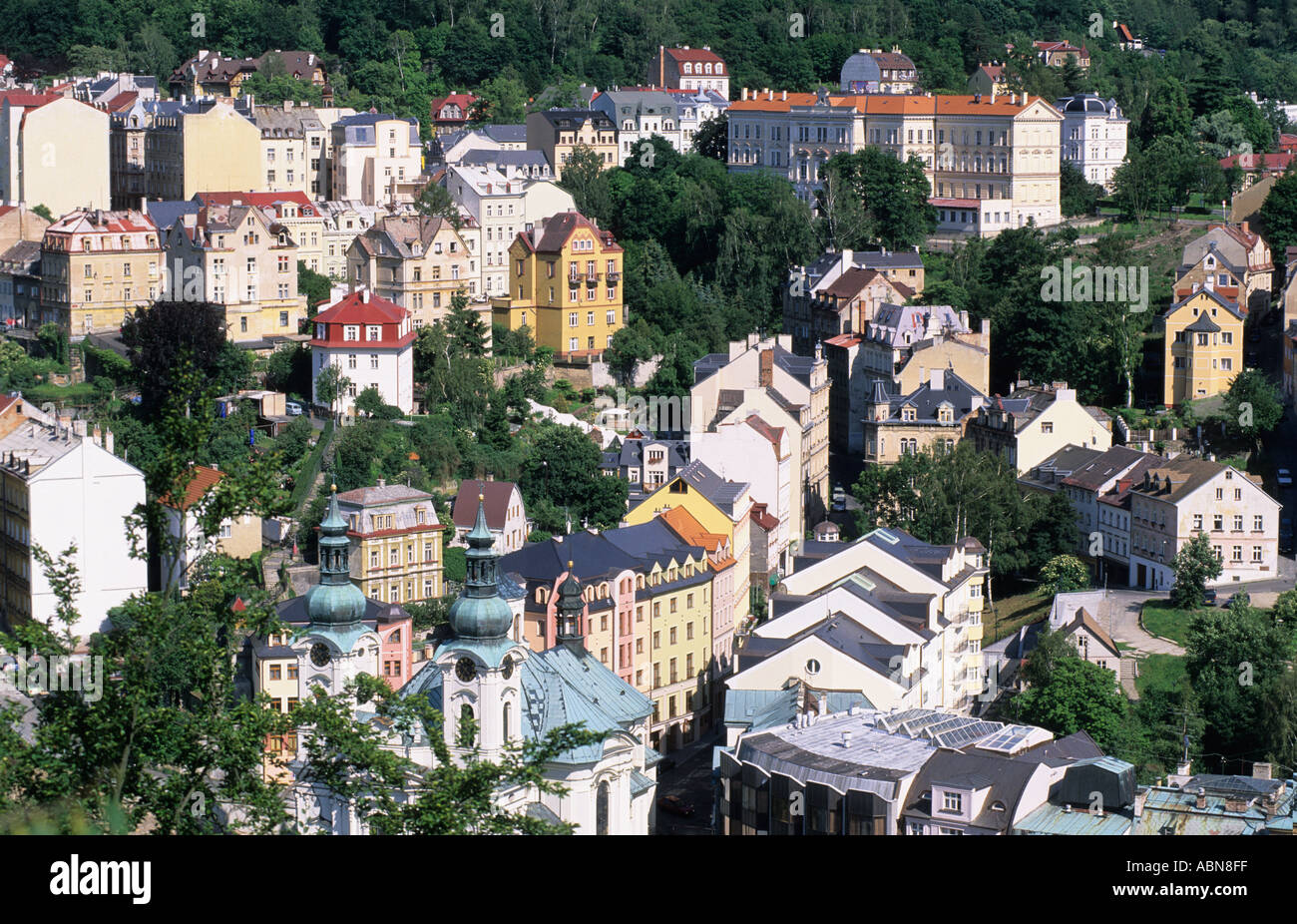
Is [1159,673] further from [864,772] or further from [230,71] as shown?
[230,71]

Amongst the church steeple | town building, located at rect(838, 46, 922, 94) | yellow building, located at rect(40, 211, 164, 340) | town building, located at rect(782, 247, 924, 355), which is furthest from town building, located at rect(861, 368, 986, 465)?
town building, located at rect(838, 46, 922, 94)

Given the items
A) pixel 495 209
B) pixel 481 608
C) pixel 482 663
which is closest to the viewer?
pixel 482 663

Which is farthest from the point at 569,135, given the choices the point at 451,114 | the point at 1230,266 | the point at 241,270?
the point at 1230,266

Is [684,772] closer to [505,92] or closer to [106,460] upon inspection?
[106,460]

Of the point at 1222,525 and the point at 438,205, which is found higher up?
the point at 438,205

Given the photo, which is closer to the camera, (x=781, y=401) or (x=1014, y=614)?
(x=1014, y=614)

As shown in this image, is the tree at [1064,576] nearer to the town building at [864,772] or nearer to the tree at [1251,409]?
the tree at [1251,409]

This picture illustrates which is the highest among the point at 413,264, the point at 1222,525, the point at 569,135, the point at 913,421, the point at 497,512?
the point at 569,135
